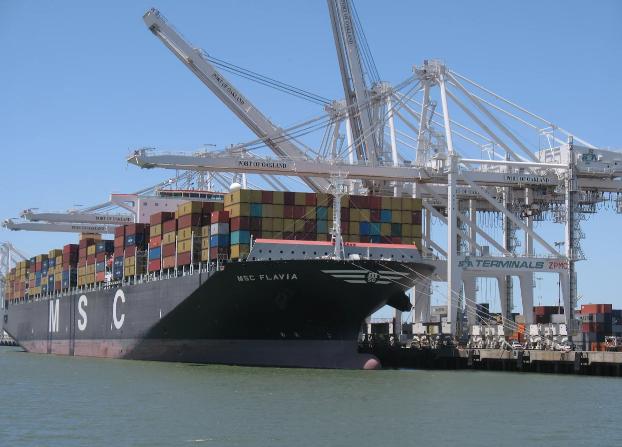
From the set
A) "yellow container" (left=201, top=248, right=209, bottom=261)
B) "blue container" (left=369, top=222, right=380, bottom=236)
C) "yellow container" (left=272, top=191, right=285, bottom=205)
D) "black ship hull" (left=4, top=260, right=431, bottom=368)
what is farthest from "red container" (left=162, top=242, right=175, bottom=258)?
"blue container" (left=369, top=222, right=380, bottom=236)

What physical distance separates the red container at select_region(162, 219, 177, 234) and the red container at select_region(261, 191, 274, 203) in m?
6.31

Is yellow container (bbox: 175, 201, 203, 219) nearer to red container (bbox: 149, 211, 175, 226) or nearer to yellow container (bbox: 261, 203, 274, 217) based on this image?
red container (bbox: 149, 211, 175, 226)

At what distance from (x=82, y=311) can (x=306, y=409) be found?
36150 millimetres

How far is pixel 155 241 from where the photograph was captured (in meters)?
51.2

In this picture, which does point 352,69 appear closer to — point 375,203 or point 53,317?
point 375,203

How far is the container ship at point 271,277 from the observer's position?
4206cm

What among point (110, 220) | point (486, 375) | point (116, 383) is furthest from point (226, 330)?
point (110, 220)

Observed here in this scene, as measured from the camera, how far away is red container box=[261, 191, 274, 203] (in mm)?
44344

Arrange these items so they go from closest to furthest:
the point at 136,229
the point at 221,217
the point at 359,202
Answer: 1. the point at 221,217
2. the point at 359,202
3. the point at 136,229

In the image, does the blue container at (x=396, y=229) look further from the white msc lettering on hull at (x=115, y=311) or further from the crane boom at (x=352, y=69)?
the white msc lettering on hull at (x=115, y=311)

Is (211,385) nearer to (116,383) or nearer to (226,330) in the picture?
(116,383)

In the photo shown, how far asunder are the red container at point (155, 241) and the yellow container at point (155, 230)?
0.59ft

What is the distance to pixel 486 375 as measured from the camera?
1625 inches

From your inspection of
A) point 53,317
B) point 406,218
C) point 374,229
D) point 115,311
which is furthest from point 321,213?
point 53,317
